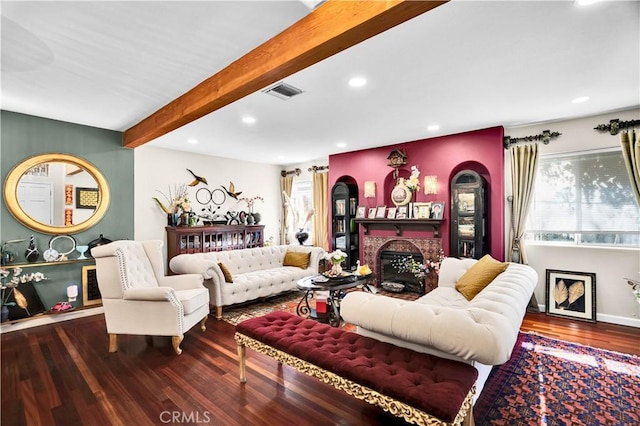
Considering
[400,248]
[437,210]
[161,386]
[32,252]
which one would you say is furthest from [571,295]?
[32,252]

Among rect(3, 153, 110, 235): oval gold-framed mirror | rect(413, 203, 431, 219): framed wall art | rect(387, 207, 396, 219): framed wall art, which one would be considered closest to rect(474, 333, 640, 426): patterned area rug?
rect(413, 203, 431, 219): framed wall art

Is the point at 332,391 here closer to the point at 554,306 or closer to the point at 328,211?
the point at 554,306

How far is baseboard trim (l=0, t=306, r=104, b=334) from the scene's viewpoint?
350cm

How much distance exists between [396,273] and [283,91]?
151 inches

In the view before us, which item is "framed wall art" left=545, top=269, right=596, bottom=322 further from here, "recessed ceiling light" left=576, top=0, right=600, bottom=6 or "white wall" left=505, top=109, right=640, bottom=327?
"recessed ceiling light" left=576, top=0, right=600, bottom=6

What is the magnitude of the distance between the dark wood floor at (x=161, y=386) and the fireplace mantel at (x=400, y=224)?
201 cm

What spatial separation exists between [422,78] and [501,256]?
2.99 metres

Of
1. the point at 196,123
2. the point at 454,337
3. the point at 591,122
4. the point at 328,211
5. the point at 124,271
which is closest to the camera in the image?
the point at 454,337

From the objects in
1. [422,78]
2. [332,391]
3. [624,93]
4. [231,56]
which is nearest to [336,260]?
[332,391]

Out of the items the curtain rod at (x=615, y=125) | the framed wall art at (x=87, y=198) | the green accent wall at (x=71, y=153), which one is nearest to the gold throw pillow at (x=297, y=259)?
the green accent wall at (x=71, y=153)

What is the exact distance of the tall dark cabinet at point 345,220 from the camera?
5.99 meters

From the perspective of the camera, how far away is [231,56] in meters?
2.32

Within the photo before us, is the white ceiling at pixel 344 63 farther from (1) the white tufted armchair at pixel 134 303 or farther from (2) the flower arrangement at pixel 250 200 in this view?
(2) the flower arrangement at pixel 250 200

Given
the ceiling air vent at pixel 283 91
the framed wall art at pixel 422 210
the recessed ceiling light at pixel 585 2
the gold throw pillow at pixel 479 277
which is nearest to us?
the recessed ceiling light at pixel 585 2
